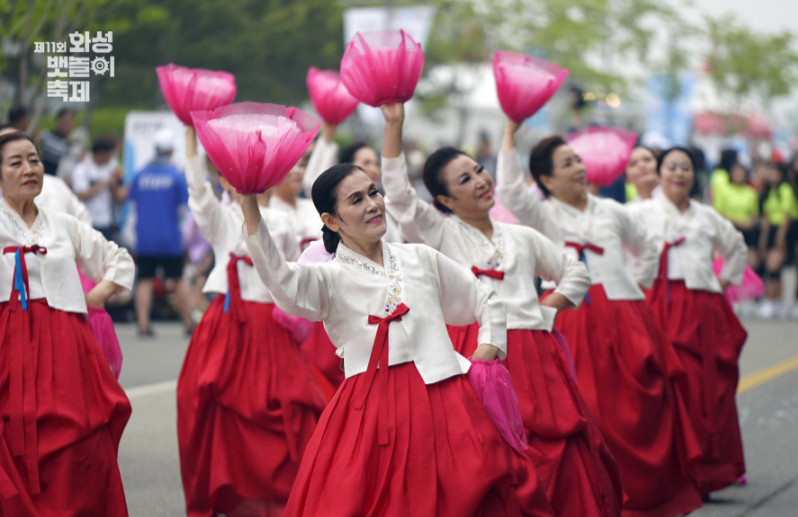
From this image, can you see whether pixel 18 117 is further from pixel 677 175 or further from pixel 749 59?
pixel 749 59

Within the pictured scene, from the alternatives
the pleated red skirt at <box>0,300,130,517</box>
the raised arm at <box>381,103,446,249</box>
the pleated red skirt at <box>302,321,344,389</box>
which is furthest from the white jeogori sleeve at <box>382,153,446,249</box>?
the pleated red skirt at <box>302,321,344,389</box>

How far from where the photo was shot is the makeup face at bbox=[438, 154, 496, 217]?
480cm

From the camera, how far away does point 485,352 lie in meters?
3.92

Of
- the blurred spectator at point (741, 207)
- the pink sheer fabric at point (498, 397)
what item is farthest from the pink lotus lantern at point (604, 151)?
the blurred spectator at point (741, 207)

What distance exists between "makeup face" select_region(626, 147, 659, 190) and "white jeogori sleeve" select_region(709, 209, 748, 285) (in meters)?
0.65

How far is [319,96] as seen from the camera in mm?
6816

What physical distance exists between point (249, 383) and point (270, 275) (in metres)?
2.17

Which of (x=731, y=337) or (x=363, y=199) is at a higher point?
(x=363, y=199)

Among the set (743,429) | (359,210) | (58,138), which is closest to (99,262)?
(359,210)

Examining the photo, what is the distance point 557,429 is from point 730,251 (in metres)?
2.55

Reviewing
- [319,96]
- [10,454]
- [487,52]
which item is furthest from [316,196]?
[487,52]

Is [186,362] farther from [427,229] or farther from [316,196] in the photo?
[316,196]

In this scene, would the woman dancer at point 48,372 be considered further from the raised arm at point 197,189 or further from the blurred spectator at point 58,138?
the blurred spectator at point 58,138

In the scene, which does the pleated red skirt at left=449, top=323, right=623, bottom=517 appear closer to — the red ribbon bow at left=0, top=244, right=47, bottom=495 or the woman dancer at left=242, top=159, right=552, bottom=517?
the woman dancer at left=242, top=159, right=552, bottom=517
